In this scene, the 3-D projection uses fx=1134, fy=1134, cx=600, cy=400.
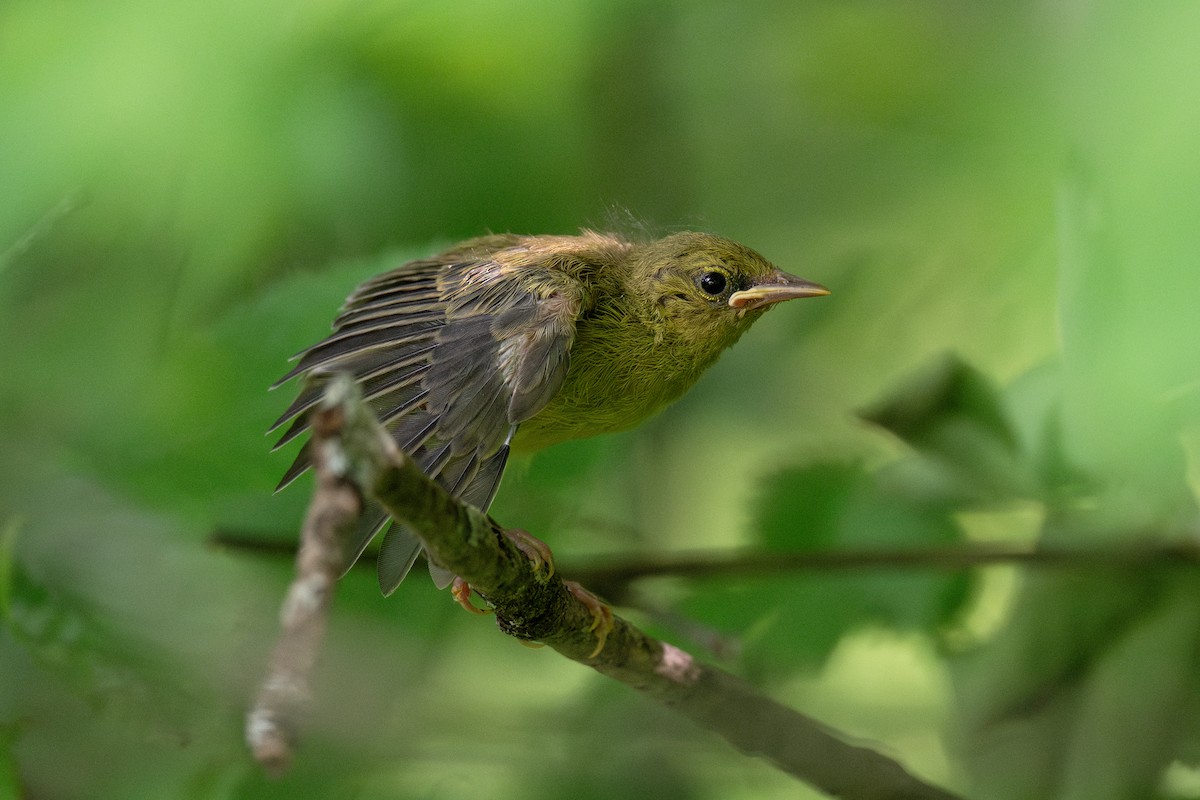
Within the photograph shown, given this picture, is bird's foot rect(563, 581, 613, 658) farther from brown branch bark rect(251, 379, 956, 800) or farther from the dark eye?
the dark eye

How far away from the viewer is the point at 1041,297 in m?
2.49

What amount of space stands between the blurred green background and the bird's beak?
0.28 metres

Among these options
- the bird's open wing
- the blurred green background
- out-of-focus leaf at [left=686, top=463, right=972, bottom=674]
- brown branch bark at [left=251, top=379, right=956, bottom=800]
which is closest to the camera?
brown branch bark at [left=251, top=379, right=956, bottom=800]

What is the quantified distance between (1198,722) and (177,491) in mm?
2057

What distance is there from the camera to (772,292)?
247 centimetres

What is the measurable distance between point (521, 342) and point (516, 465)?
0.60 metres

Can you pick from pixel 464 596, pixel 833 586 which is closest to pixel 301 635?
pixel 464 596

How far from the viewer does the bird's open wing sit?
181cm

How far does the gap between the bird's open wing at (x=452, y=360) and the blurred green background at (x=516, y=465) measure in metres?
0.20

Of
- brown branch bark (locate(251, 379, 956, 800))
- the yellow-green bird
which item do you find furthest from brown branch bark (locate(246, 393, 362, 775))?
the yellow-green bird

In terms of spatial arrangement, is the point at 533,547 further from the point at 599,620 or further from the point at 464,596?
the point at 464,596

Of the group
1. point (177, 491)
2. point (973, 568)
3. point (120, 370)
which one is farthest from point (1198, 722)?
point (120, 370)

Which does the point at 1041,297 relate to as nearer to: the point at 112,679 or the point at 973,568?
the point at 973,568

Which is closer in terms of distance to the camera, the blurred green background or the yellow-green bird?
the yellow-green bird
